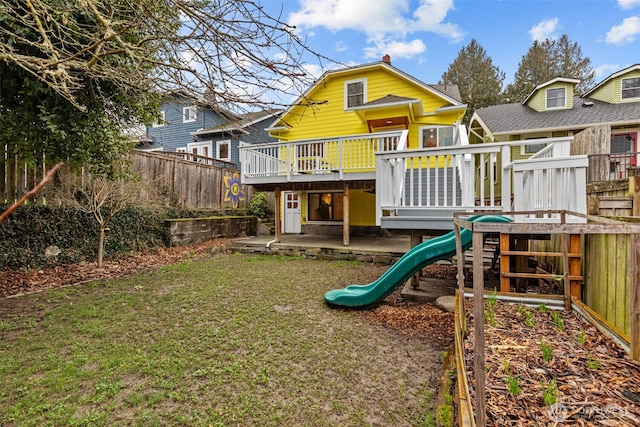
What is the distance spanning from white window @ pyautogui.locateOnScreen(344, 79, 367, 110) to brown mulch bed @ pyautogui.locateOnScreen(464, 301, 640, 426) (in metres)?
9.47

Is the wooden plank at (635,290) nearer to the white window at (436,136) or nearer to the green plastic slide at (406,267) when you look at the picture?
the green plastic slide at (406,267)

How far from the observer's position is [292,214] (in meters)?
11.5

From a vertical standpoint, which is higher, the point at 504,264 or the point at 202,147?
the point at 202,147

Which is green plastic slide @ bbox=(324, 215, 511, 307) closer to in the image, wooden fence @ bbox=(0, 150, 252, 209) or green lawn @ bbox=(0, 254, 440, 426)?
green lawn @ bbox=(0, 254, 440, 426)

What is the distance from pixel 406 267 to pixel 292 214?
25.7 feet

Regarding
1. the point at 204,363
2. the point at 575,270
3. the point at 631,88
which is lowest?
the point at 204,363

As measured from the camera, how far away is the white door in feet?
37.3

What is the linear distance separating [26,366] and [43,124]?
371 centimetres

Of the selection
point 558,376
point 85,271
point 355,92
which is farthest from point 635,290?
point 355,92

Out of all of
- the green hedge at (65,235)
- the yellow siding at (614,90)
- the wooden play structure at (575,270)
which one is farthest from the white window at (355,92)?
the yellow siding at (614,90)

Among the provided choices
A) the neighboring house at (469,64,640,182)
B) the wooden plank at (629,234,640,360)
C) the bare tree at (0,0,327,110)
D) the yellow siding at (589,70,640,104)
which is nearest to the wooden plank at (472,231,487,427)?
the wooden plank at (629,234,640,360)

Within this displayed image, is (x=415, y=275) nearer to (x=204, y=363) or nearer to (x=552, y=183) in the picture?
(x=552, y=183)

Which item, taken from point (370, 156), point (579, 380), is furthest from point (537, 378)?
point (370, 156)

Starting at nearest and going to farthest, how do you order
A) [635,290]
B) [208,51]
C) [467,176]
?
[635,290]
[208,51]
[467,176]
